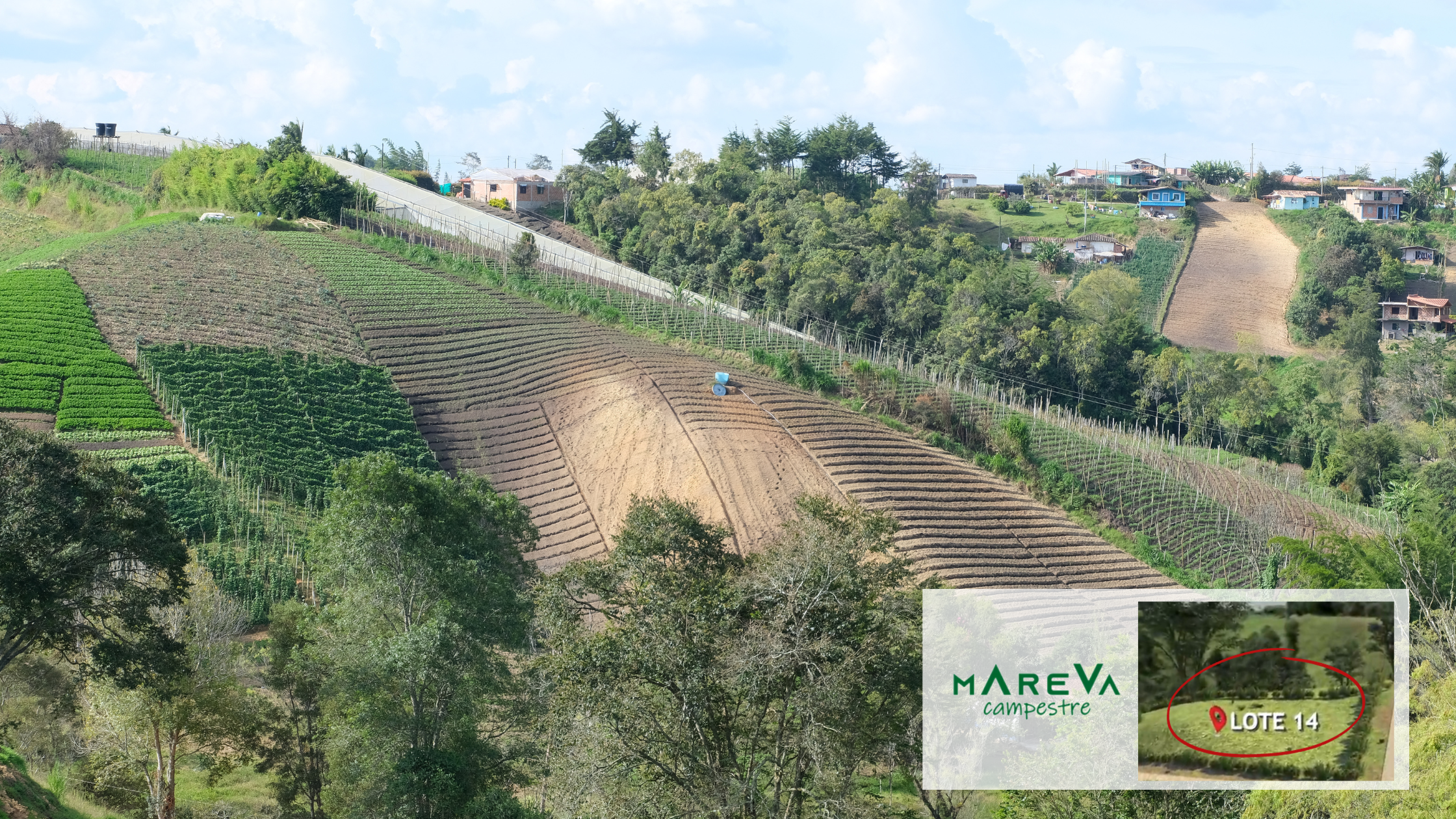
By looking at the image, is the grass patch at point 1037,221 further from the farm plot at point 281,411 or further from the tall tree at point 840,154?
the farm plot at point 281,411

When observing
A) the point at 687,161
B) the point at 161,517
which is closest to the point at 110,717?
the point at 161,517

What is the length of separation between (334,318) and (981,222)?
43573 millimetres

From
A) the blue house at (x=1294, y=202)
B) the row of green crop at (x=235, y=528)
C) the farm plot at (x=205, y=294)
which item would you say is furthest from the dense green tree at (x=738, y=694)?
the blue house at (x=1294, y=202)

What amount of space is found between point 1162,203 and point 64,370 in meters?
60.5

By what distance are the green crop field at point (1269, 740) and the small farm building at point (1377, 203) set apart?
70.8 metres

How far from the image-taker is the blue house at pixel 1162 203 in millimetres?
72188

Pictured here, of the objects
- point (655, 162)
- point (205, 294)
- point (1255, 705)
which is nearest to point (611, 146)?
point (655, 162)

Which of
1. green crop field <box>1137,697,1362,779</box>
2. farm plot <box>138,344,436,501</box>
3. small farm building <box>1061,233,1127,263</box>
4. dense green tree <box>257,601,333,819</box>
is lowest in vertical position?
dense green tree <box>257,601,333,819</box>

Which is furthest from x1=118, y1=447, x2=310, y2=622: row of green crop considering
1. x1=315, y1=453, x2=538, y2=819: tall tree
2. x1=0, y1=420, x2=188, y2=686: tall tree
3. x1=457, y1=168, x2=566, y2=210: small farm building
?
x1=457, y1=168, x2=566, y2=210: small farm building

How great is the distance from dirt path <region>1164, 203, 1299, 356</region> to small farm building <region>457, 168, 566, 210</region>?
30.4 metres

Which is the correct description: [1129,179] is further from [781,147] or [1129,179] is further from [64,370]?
[64,370]

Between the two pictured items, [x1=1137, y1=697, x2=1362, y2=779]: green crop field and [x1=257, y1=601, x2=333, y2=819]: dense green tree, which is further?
[x1=257, y1=601, x2=333, y2=819]: dense green tree

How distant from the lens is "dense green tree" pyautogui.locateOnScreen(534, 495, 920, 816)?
12.0m

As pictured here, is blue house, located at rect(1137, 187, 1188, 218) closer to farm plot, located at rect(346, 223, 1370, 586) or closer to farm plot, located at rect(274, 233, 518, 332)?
farm plot, located at rect(346, 223, 1370, 586)
